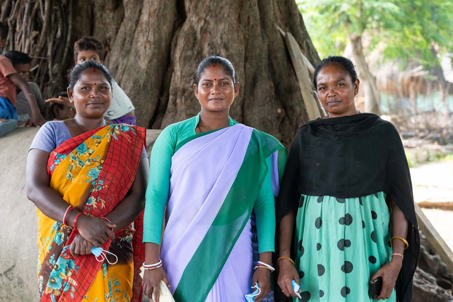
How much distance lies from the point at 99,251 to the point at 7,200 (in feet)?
4.78

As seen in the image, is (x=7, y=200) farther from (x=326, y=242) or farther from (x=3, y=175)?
(x=326, y=242)

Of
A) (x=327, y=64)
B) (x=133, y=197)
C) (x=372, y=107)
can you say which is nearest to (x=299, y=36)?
(x=327, y=64)

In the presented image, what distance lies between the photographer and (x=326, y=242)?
215 cm

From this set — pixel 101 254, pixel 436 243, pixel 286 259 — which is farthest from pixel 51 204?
pixel 436 243

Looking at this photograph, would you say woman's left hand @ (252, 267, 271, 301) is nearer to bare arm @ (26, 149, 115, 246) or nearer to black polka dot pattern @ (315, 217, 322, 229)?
black polka dot pattern @ (315, 217, 322, 229)

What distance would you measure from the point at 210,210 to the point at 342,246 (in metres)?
0.56

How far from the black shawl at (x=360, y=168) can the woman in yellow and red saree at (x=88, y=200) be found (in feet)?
2.33

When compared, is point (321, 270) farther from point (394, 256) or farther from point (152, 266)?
point (152, 266)

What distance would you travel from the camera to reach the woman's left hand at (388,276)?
209 centimetres

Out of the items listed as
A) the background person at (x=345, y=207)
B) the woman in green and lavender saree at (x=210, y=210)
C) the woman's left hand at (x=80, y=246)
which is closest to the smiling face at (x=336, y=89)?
the background person at (x=345, y=207)

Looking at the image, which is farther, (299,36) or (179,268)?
(299,36)

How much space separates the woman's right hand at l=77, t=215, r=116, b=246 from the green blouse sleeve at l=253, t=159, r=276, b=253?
0.64m

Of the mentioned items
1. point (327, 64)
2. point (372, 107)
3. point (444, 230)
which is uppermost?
point (327, 64)

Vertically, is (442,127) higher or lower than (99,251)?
lower
